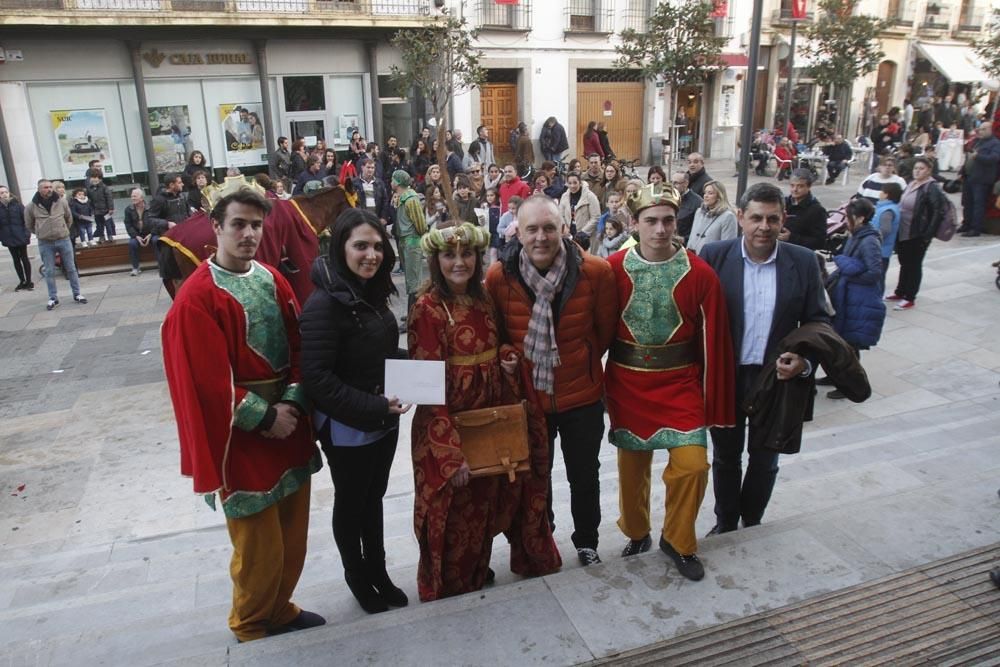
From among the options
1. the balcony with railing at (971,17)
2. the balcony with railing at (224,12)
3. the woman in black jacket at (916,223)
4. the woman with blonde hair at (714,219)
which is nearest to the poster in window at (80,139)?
the balcony with railing at (224,12)

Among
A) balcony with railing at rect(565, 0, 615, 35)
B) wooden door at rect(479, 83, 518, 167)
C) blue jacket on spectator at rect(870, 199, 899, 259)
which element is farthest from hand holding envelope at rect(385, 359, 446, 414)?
balcony with railing at rect(565, 0, 615, 35)

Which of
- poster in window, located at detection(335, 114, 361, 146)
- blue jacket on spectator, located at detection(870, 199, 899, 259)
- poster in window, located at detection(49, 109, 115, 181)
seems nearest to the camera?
blue jacket on spectator, located at detection(870, 199, 899, 259)

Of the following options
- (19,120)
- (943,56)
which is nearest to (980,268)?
(19,120)

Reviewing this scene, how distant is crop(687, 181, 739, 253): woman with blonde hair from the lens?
634 centimetres

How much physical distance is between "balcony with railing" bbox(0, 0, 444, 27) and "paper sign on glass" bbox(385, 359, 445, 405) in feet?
47.8

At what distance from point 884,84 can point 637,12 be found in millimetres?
12305

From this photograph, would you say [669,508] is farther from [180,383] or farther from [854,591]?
[180,383]

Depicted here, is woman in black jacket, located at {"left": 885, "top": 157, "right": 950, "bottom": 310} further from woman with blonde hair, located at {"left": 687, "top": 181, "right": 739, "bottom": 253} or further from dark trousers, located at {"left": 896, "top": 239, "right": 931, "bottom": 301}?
woman with blonde hair, located at {"left": 687, "top": 181, "right": 739, "bottom": 253}

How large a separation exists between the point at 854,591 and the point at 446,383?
188 cm

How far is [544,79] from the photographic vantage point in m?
20.2

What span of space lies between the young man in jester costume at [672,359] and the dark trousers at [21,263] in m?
10.2

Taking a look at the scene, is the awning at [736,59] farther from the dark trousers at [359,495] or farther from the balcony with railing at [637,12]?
the dark trousers at [359,495]

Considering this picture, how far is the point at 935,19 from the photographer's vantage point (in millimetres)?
28312

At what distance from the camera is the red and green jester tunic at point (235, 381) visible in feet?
8.89
